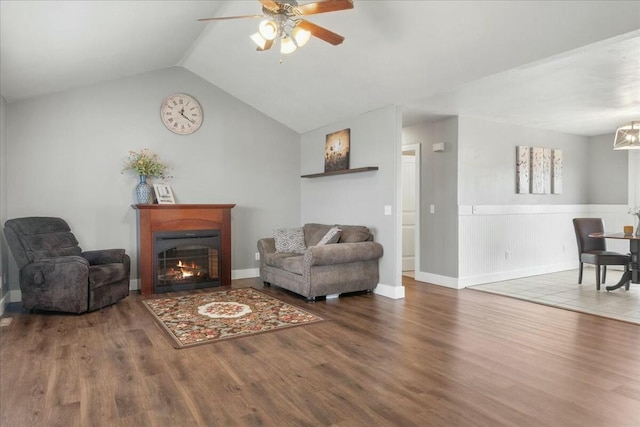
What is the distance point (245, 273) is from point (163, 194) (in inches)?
68.4

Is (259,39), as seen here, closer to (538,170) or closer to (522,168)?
(522,168)

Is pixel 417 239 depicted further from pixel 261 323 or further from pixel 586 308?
pixel 261 323

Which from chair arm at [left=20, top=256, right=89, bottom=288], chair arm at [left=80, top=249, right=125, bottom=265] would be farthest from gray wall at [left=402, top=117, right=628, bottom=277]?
chair arm at [left=20, top=256, right=89, bottom=288]

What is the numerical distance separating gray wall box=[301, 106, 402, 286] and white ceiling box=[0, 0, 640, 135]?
0.25 meters

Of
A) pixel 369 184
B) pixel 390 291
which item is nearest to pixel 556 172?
pixel 369 184

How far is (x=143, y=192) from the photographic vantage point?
532 cm

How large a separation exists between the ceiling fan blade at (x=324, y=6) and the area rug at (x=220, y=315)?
2.58 meters

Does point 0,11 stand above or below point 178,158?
above

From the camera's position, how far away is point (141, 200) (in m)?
5.34

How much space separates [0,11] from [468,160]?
5.23m

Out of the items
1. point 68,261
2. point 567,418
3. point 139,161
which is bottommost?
point 567,418

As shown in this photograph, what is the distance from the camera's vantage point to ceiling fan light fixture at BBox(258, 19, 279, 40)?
2.96 metres

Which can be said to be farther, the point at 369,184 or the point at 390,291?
the point at 369,184

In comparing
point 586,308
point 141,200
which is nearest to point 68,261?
point 141,200
